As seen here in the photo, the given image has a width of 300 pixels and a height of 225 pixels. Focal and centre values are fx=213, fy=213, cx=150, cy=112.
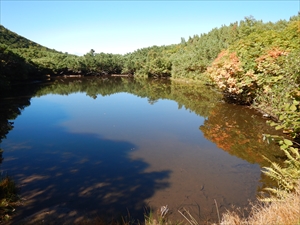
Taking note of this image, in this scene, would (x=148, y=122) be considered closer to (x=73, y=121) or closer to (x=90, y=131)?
(x=90, y=131)

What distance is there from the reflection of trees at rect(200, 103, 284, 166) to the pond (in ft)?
0.13

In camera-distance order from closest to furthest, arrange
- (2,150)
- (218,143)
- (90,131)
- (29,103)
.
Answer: (2,150)
(218,143)
(90,131)
(29,103)

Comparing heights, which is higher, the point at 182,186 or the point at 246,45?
the point at 246,45

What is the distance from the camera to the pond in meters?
6.13

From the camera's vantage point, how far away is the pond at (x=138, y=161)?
20.1ft

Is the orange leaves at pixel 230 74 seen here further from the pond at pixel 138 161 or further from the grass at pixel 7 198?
the grass at pixel 7 198

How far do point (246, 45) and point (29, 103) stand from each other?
816 inches

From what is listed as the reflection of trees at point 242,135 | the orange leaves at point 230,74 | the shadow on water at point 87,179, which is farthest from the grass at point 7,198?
the orange leaves at point 230,74

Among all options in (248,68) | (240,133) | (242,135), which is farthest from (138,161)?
(248,68)

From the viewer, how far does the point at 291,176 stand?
5.18 metres

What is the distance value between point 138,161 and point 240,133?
6.20 metres

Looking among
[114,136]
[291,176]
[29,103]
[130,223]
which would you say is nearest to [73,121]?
[114,136]

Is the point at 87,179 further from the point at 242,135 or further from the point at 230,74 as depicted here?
the point at 230,74

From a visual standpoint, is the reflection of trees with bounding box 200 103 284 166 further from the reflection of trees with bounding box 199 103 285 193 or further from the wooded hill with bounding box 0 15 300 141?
the wooded hill with bounding box 0 15 300 141
